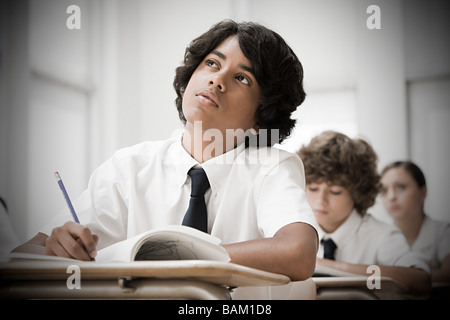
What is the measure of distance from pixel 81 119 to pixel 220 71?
8.43ft

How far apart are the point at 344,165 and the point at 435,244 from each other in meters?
0.91

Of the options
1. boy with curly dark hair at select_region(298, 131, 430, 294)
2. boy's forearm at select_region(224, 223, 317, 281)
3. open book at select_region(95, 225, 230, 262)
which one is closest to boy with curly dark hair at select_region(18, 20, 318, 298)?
boy's forearm at select_region(224, 223, 317, 281)

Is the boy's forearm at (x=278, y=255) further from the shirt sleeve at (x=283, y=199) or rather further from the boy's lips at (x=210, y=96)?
the boy's lips at (x=210, y=96)

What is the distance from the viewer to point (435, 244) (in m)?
3.20

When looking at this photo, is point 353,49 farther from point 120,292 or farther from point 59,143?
point 120,292

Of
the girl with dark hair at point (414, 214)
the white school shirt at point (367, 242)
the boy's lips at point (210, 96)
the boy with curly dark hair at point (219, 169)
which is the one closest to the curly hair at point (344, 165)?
the white school shirt at point (367, 242)

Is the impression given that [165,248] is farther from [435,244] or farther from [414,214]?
[414,214]

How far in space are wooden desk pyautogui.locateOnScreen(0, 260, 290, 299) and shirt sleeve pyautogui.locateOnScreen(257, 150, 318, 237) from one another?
1.25 feet

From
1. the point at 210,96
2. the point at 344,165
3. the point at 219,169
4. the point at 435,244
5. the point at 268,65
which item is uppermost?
the point at 268,65

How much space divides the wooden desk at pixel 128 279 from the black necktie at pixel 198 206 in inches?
20.2

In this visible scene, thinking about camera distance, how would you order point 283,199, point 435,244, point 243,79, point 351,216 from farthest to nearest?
point 435,244 < point 351,216 < point 243,79 < point 283,199

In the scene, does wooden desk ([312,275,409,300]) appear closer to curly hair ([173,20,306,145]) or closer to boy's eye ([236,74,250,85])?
curly hair ([173,20,306,145])

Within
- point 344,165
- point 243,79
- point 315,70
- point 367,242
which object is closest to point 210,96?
point 243,79

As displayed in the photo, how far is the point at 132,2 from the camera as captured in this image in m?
4.26
